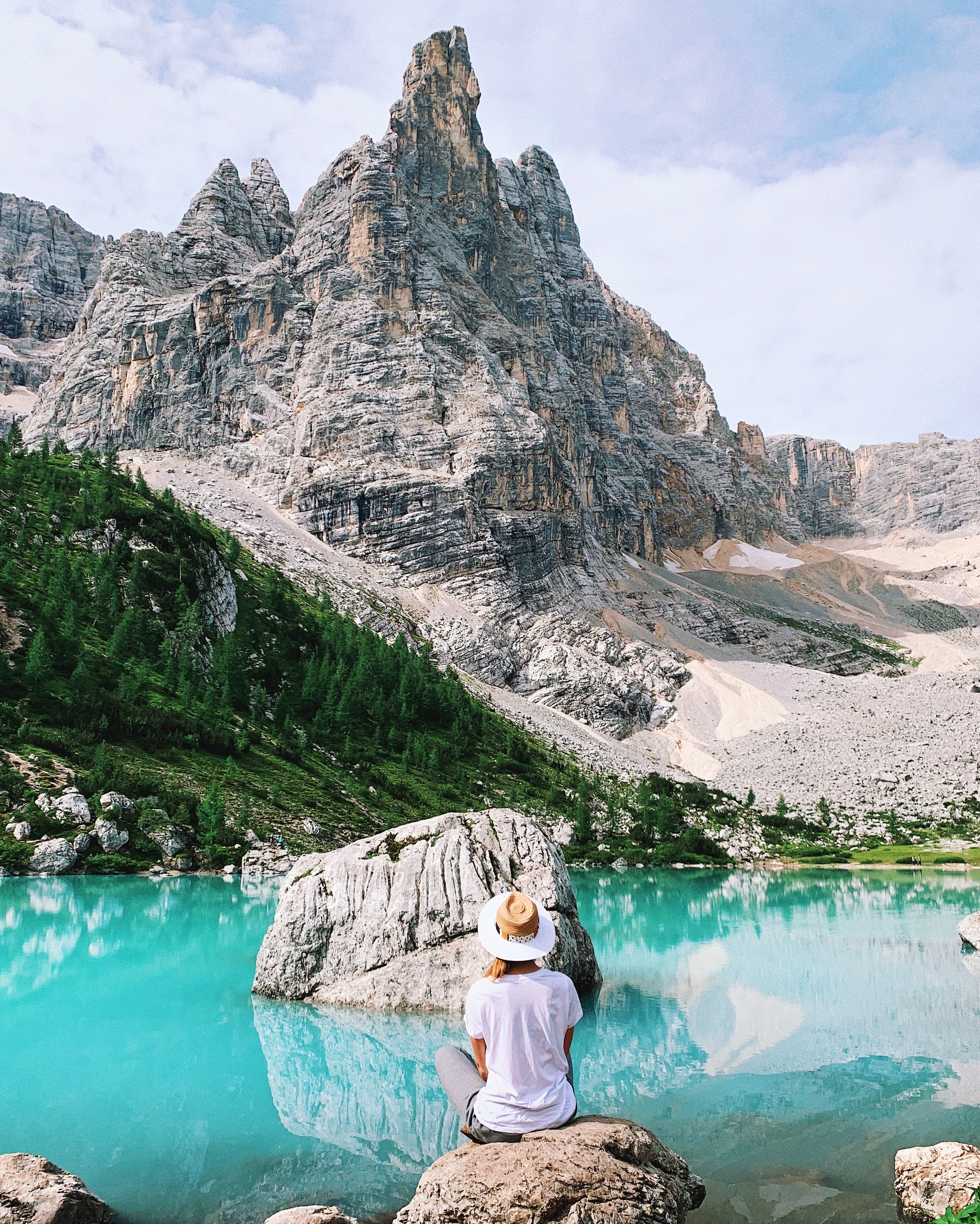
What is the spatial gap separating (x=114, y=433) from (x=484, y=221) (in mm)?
86536

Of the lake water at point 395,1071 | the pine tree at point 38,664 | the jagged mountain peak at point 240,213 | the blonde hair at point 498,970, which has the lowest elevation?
the lake water at point 395,1071

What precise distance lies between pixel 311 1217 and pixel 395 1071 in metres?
6.26

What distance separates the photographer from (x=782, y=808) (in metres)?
79.9

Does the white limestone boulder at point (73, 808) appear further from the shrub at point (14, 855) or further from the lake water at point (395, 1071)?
the lake water at point (395, 1071)

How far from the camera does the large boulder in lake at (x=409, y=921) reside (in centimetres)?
1798

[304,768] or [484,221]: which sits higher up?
[484,221]

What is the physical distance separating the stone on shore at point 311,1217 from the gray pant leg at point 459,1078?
144 centimetres

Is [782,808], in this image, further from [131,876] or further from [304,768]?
[131,876]

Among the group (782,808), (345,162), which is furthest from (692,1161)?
(345,162)

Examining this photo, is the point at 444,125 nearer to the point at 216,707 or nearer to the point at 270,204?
the point at 270,204

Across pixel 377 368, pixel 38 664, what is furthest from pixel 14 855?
pixel 377 368

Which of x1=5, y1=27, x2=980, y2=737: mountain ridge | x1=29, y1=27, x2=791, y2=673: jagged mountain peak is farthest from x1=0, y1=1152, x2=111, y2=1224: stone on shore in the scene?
x1=29, y1=27, x2=791, y2=673: jagged mountain peak

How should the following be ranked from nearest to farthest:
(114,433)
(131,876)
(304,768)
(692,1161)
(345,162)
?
1. (692,1161)
2. (131,876)
3. (304,768)
4. (114,433)
5. (345,162)

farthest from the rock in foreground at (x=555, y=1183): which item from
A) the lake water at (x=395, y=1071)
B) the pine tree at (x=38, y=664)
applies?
the pine tree at (x=38, y=664)
